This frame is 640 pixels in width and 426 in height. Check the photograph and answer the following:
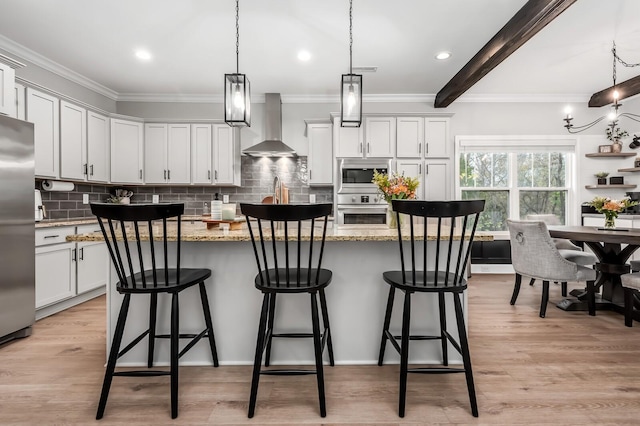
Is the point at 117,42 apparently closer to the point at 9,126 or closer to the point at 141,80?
the point at 141,80

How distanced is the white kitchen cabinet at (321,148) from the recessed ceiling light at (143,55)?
6.60 feet

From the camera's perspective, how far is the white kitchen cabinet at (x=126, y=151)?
4363 mm

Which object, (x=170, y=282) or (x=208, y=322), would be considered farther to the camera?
(x=208, y=322)

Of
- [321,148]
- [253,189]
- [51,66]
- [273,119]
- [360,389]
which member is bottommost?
[360,389]

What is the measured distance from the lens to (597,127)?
195 inches

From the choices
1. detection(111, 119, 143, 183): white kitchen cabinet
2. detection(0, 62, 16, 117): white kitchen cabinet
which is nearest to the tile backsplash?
detection(111, 119, 143, 183): white kitchen cabinet

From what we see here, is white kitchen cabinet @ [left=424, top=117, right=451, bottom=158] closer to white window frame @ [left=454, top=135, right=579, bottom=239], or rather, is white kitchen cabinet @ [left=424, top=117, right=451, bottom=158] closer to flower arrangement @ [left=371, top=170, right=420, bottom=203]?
white window frame @ [left=454, top=135, right=579, bottom=239]

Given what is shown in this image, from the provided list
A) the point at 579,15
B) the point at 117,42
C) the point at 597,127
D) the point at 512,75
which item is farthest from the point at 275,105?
the point at 597,127

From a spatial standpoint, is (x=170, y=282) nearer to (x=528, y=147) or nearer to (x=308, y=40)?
(x=308, y=40)

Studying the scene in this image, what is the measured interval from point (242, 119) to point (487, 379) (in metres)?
2.18

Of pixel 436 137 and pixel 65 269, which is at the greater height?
pixel 436 137

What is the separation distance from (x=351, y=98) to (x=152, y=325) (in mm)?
1928

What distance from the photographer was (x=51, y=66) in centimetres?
379

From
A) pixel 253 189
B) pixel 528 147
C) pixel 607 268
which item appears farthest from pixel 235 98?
pixel 528 147
